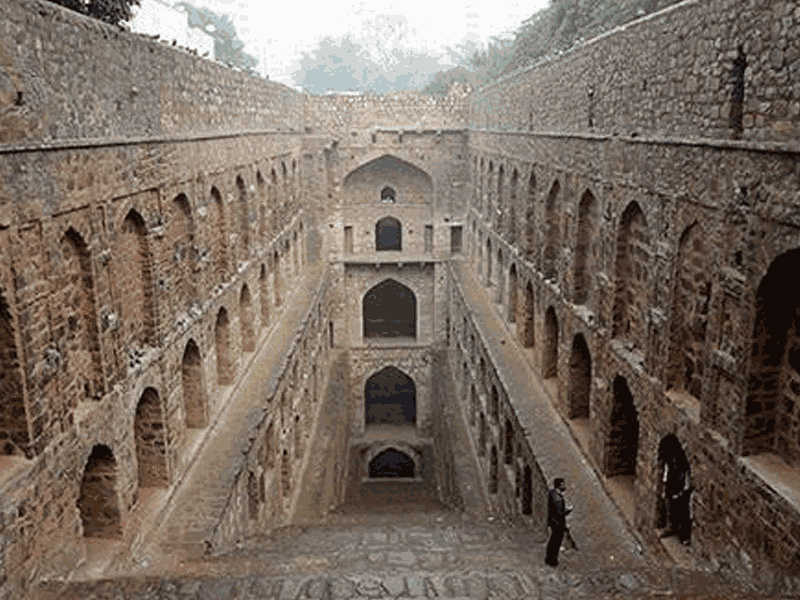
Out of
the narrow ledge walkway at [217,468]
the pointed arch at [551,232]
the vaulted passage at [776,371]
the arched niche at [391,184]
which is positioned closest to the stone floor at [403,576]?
the narrow ledge walkway at [217,468]

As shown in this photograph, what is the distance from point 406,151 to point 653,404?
19.0 metres

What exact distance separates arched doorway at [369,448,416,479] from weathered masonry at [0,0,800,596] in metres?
6.89

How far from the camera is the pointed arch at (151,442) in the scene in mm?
10242

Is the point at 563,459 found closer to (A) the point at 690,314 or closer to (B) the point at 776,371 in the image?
(A) the point at 690,314

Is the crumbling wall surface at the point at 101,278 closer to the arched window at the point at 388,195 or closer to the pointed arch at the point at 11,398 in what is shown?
the pointed arch at the point at 11,398

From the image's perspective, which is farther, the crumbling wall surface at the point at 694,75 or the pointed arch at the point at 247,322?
the pointed arch at the point at 247,322

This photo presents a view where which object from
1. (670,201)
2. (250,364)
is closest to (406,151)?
(250,364)

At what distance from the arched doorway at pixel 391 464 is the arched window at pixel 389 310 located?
4497 mm

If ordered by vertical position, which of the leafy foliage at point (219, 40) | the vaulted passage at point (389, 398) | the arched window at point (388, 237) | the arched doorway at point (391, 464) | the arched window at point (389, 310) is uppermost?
the leafy foliage at point (219, 40)

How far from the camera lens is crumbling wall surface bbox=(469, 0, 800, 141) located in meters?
6.38

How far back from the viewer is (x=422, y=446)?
1051 inches

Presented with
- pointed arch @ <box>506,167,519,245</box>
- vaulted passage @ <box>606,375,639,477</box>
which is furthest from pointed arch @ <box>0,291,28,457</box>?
pointed arch @ <box>506,167,519,245</box>

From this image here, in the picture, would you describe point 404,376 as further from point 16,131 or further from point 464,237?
point 16,131

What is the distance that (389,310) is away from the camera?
2972 centimetres
